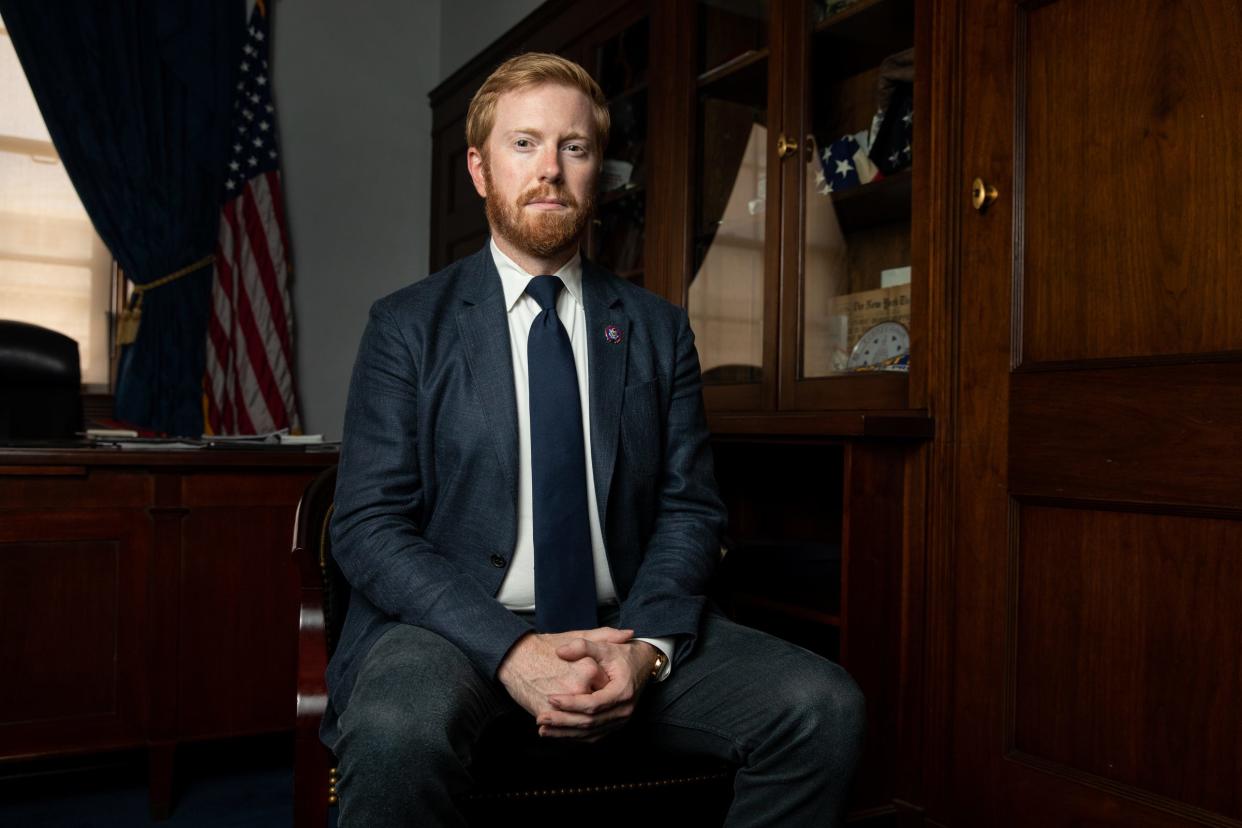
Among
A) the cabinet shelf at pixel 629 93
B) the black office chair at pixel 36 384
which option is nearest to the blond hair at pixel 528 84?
the cabinet shelf at pixel 629 93

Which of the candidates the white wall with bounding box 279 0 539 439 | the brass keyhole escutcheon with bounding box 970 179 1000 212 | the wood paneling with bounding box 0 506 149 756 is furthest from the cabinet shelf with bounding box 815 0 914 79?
the white wall with bounding box 279 0 539 439

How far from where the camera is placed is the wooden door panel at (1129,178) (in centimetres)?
156

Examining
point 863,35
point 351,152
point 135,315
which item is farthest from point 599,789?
point 351,152

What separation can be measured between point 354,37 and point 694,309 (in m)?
2.91

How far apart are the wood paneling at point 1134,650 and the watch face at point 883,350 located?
0.47 meters

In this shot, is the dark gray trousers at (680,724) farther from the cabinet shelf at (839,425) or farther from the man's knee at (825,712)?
the cabinet shelf at (839,425)

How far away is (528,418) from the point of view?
152 cm

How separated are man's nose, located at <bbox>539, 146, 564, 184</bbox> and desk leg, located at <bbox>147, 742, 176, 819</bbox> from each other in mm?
1662

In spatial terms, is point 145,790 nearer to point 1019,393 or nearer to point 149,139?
point 1019,393

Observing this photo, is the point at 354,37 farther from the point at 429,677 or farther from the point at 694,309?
the point at 429,677

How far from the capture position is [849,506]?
2.02m

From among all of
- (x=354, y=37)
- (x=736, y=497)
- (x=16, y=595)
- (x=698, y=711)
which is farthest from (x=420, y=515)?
(x=354, y=37)

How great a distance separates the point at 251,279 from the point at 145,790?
251 cm

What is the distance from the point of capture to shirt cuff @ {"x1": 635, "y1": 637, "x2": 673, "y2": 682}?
1393 millimetres
